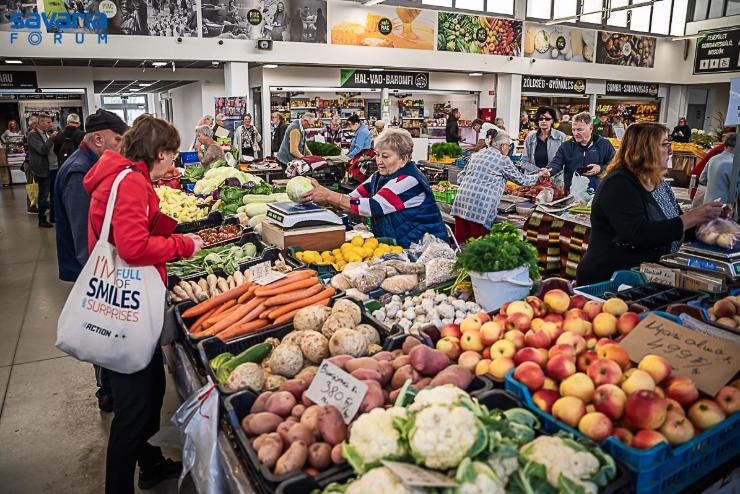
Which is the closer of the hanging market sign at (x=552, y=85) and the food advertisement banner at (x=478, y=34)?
the food advertisement banner at (x=478, y=34)

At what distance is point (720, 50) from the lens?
1235 centimetres

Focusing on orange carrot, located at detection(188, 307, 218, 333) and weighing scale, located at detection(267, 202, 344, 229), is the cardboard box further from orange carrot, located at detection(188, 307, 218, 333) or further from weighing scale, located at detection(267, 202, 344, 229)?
orange carrot, located at detection(188, 307, 218, 333)

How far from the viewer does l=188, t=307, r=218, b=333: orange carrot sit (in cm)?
266

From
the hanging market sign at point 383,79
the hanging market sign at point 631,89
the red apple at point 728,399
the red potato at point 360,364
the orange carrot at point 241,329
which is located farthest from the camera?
the hanging market sign at point 631,89

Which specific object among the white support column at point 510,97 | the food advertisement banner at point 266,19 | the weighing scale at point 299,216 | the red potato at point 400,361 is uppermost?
the food advertisement banner at point 266,19

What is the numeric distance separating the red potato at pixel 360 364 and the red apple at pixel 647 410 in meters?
0.80

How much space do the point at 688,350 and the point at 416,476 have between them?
3.60 ft

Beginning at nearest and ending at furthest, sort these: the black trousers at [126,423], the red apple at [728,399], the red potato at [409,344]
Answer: the red apple at [728,399] < the red potato at [409,344] < the black trousers at [126,423]

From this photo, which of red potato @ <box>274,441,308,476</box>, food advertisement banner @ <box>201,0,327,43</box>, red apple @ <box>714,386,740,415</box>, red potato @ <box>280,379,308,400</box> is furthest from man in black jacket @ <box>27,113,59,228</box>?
red apple @ <box>714,386,740,415</box>

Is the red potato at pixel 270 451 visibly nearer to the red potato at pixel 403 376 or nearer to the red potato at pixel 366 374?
the red potato at pixel 366 374

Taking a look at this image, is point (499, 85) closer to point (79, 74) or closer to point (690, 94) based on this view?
point (690, 94)

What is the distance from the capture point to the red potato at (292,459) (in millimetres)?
1504

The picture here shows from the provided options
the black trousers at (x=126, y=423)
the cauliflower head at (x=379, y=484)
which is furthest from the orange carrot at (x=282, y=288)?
the cauliflower head at (x=379, y=484)

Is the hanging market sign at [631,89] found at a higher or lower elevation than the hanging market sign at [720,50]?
lower
